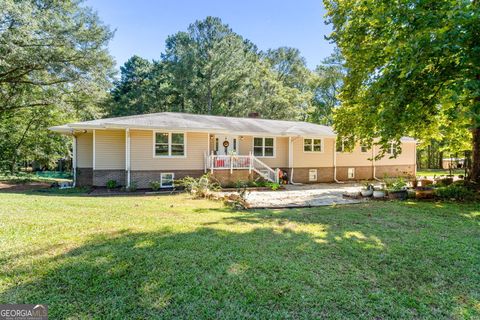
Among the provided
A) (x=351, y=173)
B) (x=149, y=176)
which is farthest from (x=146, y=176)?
(x=351, y=173)

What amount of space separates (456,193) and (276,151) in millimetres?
9415

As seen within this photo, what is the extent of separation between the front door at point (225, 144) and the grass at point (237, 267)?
32.4ft

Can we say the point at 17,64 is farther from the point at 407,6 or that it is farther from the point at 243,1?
the point at 407,6

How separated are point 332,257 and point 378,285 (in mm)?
878

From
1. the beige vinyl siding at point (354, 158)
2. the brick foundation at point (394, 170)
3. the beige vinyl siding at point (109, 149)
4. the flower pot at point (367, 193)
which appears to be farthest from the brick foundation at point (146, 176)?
the brick foundation at point (394, 170)

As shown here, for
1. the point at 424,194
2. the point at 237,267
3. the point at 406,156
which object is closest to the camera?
the point at 237,267

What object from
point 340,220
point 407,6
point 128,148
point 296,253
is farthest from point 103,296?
point 128,148

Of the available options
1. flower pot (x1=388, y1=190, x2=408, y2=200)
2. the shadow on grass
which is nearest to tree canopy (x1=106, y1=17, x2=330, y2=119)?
flower pot (x1=388, y1=190, x2=408, y2=200)

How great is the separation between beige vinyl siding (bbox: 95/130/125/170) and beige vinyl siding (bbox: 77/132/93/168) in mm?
1564

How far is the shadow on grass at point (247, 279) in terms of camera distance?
2840mm

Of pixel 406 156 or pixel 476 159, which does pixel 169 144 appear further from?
pixel 406 156

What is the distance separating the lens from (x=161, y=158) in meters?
13.8

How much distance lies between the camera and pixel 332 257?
4.23m

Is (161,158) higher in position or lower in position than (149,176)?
higher
